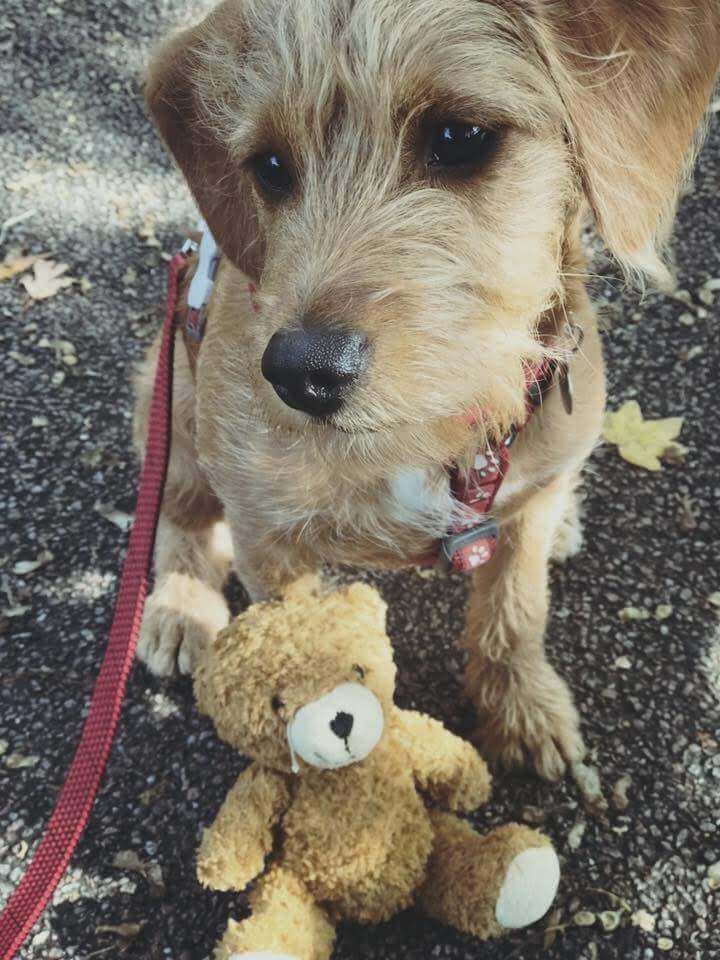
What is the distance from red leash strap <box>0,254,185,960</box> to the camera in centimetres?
169

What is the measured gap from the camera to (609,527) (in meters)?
2.96

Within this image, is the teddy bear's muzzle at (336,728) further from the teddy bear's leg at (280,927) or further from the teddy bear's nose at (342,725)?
the teddy bear's leg at (280,927)

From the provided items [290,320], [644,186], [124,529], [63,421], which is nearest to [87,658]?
[124,529]

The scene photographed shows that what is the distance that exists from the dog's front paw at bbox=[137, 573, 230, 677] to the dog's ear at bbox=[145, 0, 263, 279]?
1.19 m

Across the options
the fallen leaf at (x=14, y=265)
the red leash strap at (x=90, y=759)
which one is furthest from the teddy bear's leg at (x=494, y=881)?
the fallen leaf at (x=14, y=265)

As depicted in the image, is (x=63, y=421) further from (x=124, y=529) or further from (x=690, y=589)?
(x=690, y=589)

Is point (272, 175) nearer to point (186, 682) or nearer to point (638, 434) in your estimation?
point (186, 682)

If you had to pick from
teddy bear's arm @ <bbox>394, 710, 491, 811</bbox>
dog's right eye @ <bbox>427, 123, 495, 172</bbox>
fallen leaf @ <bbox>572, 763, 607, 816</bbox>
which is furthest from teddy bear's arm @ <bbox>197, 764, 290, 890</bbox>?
dog's right eye @ <bbox>427, 123, 495, 172</bbox>

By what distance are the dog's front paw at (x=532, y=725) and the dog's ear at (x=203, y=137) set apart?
133 cm

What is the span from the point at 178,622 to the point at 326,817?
1140mm

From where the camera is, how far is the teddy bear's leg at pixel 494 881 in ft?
5.77

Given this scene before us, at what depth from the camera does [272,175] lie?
69.6 inches

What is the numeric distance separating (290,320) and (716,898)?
166 centimetres

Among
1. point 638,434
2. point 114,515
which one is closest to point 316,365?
point 114,515
